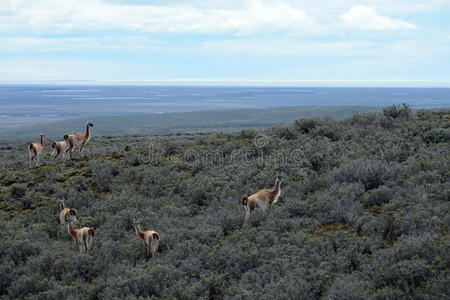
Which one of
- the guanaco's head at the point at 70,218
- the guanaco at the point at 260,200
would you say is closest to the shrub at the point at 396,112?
the guanaco at the point at 260,200

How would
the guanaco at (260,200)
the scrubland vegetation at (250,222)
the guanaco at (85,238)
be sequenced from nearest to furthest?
the scrubland vegetation at (250,222) < the guanaco at (85,238) < the guanaco at (260,200)

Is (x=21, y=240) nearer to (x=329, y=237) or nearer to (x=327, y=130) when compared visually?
(x=329, y=237)

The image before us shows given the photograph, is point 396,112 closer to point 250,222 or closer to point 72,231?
point 250,222

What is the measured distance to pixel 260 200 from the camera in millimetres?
10719

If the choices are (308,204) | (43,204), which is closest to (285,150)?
(308,204)

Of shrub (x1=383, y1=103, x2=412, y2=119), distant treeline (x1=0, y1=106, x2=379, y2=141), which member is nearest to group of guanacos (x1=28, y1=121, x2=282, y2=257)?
shrub (x1=383, y1=103, x2=412, y2=119)

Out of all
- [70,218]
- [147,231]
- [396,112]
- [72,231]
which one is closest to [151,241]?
[147,231]

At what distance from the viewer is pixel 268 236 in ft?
30.7

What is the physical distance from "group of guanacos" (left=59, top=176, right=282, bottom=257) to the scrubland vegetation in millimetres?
242

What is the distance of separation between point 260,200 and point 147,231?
2581 mm

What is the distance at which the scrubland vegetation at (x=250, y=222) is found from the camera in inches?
303

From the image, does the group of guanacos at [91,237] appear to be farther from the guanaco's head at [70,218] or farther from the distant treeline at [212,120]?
the distant treeline at [212,120]

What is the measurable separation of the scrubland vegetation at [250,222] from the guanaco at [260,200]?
207 mm

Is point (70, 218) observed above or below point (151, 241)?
above
